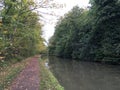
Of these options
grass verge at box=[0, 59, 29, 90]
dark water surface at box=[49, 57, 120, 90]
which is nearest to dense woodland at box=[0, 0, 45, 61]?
→ grass verge at box=[0, 59, 29, 90]

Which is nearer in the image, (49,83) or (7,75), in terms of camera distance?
(49,83)

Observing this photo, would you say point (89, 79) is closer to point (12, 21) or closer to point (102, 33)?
point (12, 21)

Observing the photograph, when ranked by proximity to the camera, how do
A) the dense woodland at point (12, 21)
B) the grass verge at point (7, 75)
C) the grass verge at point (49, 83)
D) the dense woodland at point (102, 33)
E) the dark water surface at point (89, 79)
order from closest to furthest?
1. the grass verge at point (7, 75)
2. the grass verge at point (49, 83)
3. the dense woodland at point (12, 21)
4. the dark water surface at point (89, 79)
5. the dense woodland at point (102, 33)

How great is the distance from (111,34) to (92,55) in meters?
6.85

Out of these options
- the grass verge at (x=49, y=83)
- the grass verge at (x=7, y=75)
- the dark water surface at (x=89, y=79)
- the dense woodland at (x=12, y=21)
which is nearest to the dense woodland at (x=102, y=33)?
the dense woodland at (x=12, y=21)

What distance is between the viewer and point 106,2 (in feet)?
120

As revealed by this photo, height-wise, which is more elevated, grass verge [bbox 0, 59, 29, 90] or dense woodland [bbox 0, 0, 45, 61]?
dense woodland [bbox 0, 0, 45, 61]

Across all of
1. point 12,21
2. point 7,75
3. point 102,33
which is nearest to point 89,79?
point 7,75

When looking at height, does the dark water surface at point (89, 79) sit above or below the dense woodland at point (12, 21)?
below

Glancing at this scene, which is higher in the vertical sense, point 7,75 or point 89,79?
point 7,75

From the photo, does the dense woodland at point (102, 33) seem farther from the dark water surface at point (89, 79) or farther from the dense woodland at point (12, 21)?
the dark water surface at point (89, 79)

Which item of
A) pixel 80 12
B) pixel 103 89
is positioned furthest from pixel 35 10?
pixel 80 12

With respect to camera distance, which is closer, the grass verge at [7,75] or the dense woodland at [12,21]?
the grass verge at [7,75]

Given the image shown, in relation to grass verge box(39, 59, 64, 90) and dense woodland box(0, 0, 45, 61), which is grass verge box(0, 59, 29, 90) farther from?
grass verge box(39, 59, 64, 90)
